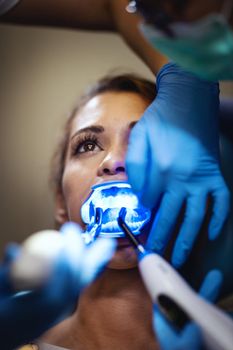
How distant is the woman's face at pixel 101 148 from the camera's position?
119 cm

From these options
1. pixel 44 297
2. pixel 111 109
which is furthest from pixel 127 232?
pixel 111 109

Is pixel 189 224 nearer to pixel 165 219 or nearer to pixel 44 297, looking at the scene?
pixel 165 219

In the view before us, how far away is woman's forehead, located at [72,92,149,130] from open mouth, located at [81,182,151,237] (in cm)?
28

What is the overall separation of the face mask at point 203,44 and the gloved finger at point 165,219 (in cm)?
31

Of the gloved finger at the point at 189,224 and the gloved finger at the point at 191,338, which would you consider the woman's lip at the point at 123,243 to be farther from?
the gloved finger at the point at 191,338

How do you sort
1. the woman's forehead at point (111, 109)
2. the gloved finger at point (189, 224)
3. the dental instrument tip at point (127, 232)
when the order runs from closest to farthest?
the dental instrument tip at point (127, 232) → the gloved finger at point (189, 224) → the woman's forehead at point (111, 109)

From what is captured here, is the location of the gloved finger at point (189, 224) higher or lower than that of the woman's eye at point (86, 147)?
lower

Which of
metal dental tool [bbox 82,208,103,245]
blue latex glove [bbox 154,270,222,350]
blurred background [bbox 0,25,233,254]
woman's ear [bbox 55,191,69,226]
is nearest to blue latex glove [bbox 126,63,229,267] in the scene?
metal dental tool [bbox 82,208,103,245]

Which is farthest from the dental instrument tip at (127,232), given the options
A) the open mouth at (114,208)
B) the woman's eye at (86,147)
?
the woman's eye at (86,147)

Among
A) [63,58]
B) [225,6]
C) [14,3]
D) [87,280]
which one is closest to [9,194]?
[63,58]

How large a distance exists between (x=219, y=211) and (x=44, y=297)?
500 mm

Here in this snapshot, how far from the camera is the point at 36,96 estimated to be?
1998mm

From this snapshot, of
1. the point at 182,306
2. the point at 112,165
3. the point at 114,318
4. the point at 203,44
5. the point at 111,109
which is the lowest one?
the point at 114,318

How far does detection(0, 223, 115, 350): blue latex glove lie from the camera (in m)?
0.66
